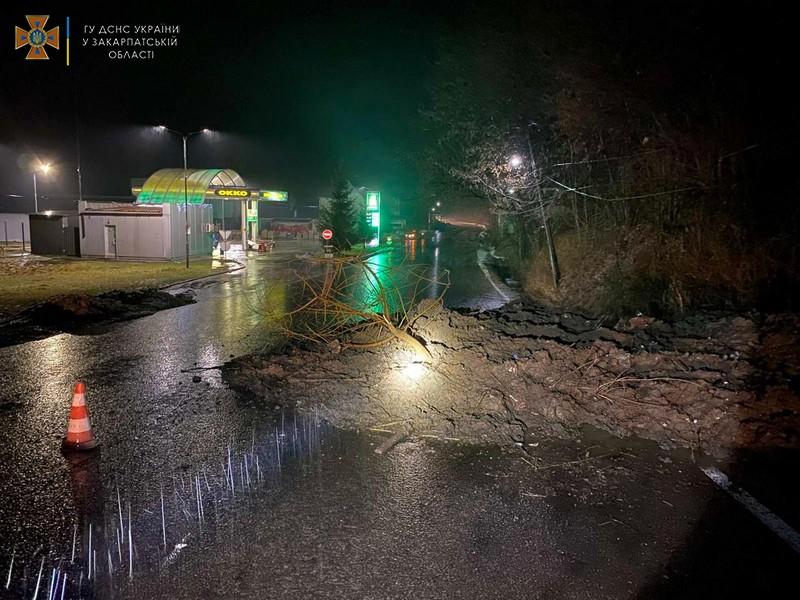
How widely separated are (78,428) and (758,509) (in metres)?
6.34

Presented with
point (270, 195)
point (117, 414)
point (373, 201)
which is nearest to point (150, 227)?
point (270, 195)

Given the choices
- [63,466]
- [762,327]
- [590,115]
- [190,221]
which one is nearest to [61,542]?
[63,466]

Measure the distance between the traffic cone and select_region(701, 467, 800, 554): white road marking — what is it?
20.0 ft

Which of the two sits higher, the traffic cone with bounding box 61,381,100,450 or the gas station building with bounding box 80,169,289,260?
the gas station building with bounding box 80,169,289,260

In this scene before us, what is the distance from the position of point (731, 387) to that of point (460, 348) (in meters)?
3.62

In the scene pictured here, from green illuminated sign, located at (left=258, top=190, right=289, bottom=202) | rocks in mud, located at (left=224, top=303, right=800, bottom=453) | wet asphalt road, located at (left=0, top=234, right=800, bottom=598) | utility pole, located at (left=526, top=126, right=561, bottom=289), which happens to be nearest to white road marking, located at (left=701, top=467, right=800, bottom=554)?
wet asphalt road, located at (left=0, top=234, right=800, bottom=598)

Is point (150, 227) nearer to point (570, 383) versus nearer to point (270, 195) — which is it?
point (270, 195)

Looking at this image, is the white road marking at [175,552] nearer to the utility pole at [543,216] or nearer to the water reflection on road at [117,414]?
the water reflection on road at [117,414]

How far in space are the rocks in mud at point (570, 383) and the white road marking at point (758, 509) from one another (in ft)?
2.09

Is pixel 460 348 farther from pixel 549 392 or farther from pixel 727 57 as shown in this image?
pixel 727 57

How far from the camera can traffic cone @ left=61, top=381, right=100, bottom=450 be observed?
573 centimetres

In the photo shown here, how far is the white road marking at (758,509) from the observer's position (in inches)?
166

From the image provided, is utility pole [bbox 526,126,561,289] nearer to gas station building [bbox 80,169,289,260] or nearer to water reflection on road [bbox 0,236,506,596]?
water reflection on road [bbox 0,236,506,596]

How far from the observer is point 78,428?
578 cm
